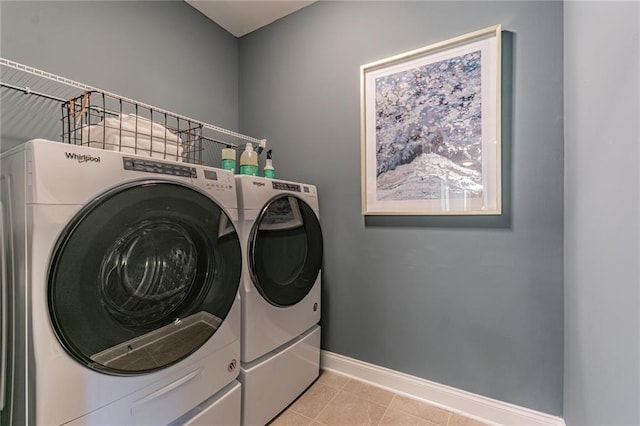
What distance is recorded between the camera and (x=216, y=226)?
96 cm

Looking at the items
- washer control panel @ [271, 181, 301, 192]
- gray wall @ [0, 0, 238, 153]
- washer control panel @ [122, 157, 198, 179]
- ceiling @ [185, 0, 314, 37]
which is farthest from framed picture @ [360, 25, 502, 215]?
gray wall @ [0, 0, 238, 153]

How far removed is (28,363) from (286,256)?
864 millimetres

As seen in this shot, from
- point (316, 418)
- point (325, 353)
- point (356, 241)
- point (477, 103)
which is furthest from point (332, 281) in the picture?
point (477, 103)

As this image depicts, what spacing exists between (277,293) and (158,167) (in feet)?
2.34

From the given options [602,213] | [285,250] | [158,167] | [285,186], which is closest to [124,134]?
[158,167]

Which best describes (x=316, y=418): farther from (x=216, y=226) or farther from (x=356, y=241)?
(x=216, y=226)

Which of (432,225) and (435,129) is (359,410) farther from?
(435,129)

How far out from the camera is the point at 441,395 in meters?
1.34

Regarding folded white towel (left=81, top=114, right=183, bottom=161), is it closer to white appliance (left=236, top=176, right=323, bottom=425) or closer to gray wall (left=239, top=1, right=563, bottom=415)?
white appliance (left=236, top=176, right=323, bottom=425)

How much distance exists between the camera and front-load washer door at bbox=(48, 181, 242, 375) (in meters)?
0.66

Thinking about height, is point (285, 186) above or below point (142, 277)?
above

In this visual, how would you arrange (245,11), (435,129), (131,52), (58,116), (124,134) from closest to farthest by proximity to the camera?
1. (124,134)
2. (58,116)
3. (435,129)
4. (131,52)
5. (245,11)

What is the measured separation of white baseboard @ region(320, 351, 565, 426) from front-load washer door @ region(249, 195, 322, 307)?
1.92ft

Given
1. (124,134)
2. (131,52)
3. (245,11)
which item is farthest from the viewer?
(245,11)
